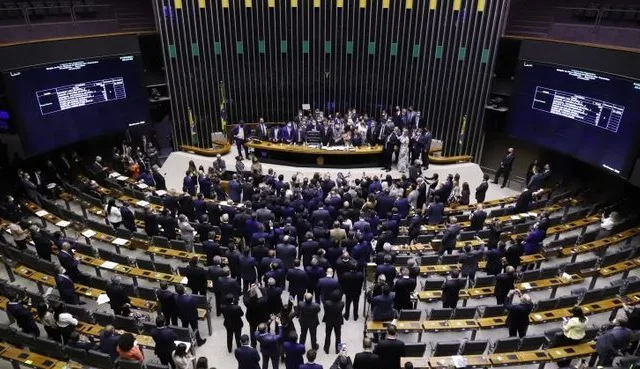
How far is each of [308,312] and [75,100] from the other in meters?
10.5

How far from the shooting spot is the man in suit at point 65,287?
312 inches

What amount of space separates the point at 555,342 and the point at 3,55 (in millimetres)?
13696

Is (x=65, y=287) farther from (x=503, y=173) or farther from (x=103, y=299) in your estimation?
(x=503, y=173)

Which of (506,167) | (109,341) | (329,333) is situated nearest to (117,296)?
(109,341)

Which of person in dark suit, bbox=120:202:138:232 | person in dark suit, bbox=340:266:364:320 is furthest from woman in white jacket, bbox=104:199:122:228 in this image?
person in dark suit, bbox=340:266:364:320

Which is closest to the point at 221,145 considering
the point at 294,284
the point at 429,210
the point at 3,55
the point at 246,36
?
the point at 246,36

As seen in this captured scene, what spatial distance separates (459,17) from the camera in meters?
16.4

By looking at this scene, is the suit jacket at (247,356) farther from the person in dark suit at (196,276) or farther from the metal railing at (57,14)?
the metal railing at (57,14)

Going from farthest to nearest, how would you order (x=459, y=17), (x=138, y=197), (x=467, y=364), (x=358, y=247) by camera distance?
(x=459, y=17)
(x=138, y=197)
(x=358, y=247)
(x=467, y=364)

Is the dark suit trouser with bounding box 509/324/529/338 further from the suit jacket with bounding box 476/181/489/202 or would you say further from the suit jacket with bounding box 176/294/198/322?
the suit jacket with bounding box 476/181/489/202

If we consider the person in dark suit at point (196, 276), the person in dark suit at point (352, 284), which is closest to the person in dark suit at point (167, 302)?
the person in dark suit at point (196, 276)

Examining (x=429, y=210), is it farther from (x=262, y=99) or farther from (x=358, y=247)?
(x=262, y=99)

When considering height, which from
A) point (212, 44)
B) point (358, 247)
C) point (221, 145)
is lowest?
point (221, 145)

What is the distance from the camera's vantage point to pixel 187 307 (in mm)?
7570
